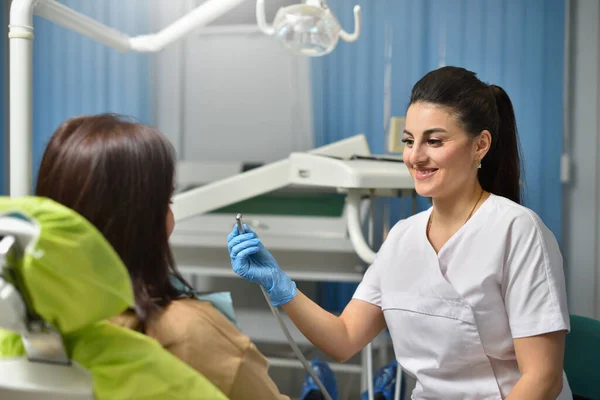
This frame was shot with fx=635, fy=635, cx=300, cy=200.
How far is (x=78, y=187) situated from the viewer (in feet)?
2.63

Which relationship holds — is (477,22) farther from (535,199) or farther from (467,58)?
(535,199)

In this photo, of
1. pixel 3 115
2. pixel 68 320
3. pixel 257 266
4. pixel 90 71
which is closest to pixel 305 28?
pixel 257 266

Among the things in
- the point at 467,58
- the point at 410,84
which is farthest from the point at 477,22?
the point at 410,84

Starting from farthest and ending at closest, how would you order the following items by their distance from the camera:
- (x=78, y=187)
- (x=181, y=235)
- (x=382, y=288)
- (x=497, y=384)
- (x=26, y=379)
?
(x=181, y=235)
(x=382, y=288)
(x=497, y=384)
(x=78, y=187)
(x=26, y=379)

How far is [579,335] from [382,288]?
0.56 meters

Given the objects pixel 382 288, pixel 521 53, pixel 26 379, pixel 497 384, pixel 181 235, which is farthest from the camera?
pixel 521 53

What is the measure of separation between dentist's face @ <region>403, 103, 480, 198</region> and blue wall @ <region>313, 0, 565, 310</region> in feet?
4.56

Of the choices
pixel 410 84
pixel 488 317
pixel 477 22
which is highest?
pixel 477 22

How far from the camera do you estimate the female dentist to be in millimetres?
1205

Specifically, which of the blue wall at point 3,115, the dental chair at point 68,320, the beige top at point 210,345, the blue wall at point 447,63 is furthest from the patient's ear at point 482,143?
the blue wall at point 3,115

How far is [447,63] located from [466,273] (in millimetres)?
1608

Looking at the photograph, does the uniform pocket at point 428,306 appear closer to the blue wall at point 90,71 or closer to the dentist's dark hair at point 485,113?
the dentist's dark hair at point 485,113

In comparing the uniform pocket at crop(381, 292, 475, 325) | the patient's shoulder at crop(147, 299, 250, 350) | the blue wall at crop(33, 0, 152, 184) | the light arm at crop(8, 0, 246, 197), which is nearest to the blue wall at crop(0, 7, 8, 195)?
the blue wall at crop(33, 0, 152, 184)

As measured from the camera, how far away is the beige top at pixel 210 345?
32.2 inches
